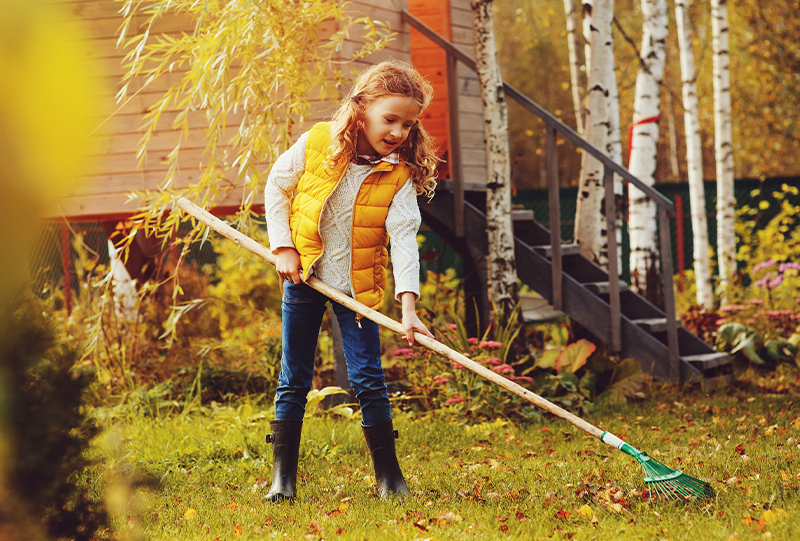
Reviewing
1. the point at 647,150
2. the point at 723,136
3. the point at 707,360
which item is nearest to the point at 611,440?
the point at 707,360

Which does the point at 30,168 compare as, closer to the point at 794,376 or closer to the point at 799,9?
the point at 794,376

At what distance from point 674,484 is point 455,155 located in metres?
3.02

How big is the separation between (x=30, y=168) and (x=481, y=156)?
17.6 feet

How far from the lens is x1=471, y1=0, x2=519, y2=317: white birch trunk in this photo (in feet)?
14.8

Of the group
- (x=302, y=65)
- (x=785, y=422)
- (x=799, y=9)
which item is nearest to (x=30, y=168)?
(x=302, y=65)

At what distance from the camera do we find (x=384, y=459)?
2.68 meters

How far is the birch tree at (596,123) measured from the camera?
5.41 metres

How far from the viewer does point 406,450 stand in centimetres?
349

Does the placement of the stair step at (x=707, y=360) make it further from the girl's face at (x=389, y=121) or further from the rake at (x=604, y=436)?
the girl's face at (x=389, y=121)

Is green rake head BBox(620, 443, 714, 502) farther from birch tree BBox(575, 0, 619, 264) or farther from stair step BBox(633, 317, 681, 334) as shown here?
birch tree BBox(575, 0, 619, 264)

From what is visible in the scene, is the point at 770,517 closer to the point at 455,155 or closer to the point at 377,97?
the point at 377,97

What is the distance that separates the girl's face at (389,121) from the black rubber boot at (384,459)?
104cm

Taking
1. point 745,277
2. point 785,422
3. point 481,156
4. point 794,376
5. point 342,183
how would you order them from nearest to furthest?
point 342,183, point 785,422, point 794,376, point 481,156, point 745,277

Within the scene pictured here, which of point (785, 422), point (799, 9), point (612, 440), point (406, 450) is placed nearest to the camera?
point (612, 440)
